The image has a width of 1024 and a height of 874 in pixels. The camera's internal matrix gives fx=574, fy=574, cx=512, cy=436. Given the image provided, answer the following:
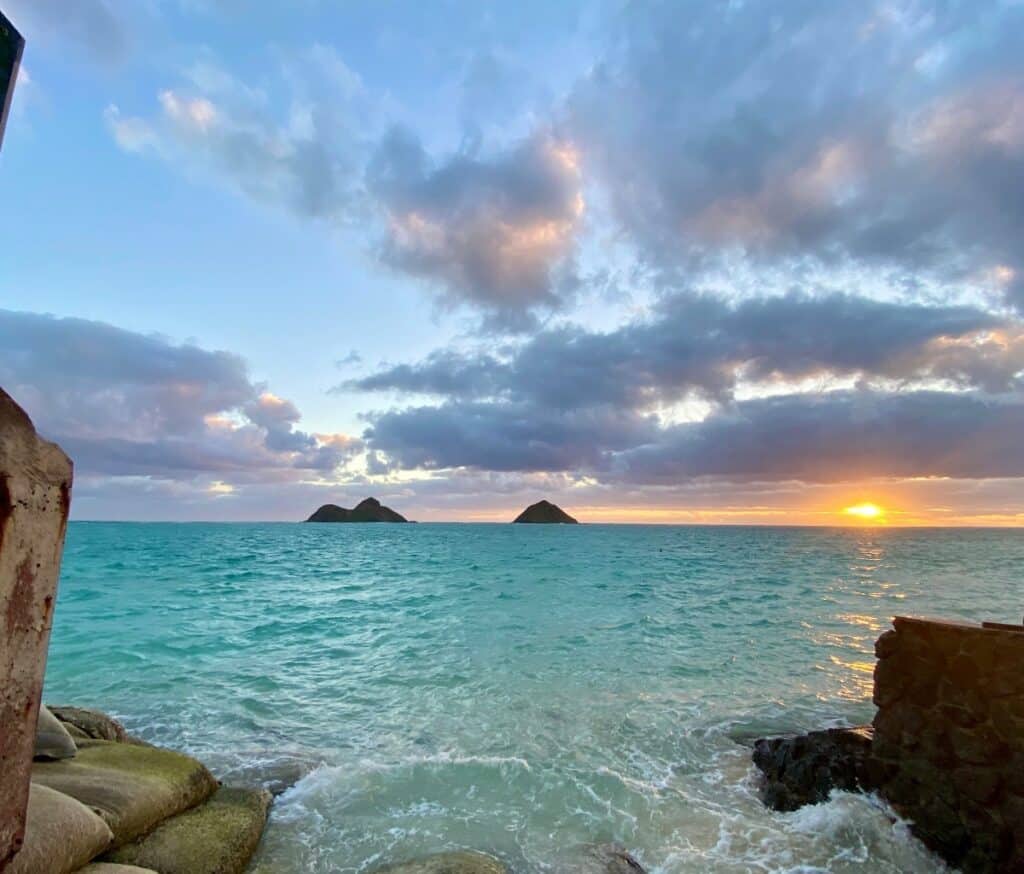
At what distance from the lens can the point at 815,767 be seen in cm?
941

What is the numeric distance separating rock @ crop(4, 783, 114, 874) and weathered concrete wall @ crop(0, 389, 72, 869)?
1209 millimetres

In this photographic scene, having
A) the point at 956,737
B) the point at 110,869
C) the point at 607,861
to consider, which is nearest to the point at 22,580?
the point at 110,869

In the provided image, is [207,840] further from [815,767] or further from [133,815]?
[815,767]

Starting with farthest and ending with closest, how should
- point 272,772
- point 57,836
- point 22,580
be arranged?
point 272,772 → point 57,836 → point 22,580

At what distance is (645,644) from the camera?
68.5 ft

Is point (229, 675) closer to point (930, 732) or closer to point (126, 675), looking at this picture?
point (126, 675)

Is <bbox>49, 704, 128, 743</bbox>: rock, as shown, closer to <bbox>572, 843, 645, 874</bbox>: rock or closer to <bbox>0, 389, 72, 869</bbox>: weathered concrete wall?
<bbox>0, 389, 72, 869</bbox>: weathered concrete wall

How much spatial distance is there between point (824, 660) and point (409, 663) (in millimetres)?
13497

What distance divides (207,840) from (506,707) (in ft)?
25.8

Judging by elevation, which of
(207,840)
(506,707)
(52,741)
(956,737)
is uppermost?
(52,741)

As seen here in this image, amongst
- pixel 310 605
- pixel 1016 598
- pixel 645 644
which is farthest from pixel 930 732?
pixel 1016 598

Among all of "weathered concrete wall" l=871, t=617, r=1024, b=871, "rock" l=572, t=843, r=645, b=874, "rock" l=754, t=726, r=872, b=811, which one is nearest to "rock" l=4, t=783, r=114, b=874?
"rock" l=572, t=843, r=645, b=874

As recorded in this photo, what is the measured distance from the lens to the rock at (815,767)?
9078 millimetres

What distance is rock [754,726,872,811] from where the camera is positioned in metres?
9.08
